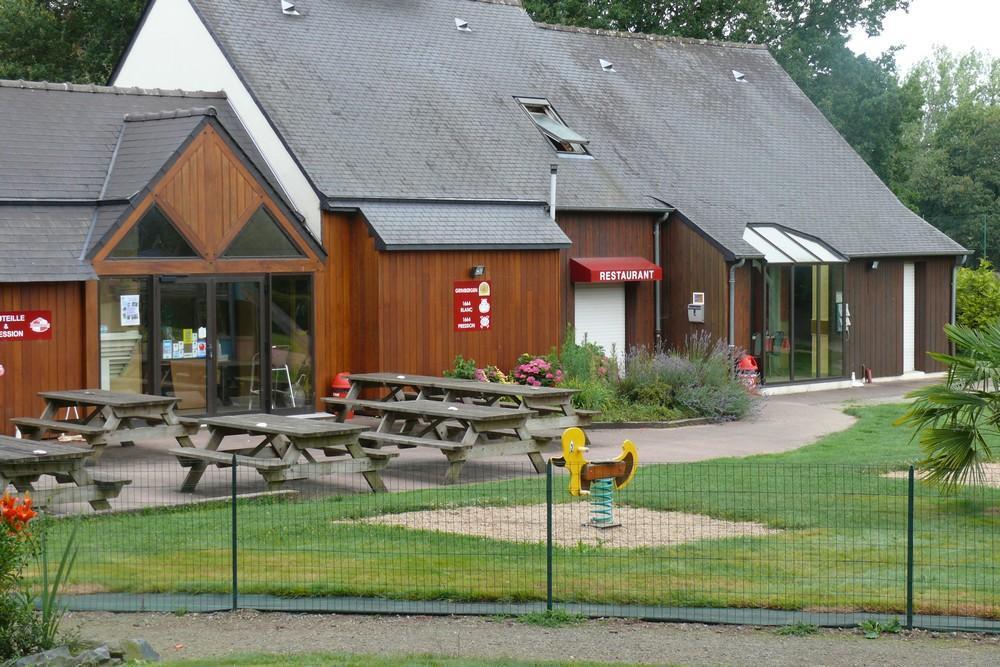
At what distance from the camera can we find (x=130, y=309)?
20.3 metres

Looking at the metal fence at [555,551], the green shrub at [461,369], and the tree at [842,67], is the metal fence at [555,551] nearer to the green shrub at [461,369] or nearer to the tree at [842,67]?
the green shrub at [461,369]

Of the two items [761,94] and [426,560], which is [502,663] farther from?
[761,94]

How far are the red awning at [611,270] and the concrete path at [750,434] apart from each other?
11.0ft

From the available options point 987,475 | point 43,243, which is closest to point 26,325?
point 43,243

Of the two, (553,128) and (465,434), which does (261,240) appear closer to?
(465,434)

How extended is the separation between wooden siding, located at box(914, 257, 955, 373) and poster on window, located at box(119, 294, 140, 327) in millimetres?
18443

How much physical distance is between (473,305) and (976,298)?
54.1 feet

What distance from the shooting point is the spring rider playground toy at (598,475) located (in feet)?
42.8

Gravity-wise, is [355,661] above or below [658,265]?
below

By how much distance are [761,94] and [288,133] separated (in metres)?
15.3

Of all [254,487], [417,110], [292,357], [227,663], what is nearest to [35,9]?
[417,110]

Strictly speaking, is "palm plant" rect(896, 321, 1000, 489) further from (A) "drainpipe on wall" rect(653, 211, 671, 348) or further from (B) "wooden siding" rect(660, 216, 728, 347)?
(A) "drainpipe on wall" rect(653, 211, 671, 348)

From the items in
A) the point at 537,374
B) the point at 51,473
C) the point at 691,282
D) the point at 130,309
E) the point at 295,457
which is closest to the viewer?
the point at 51,473

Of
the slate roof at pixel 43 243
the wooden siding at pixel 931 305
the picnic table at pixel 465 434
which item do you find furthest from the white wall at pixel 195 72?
the wooden siding at pixel 931 305
